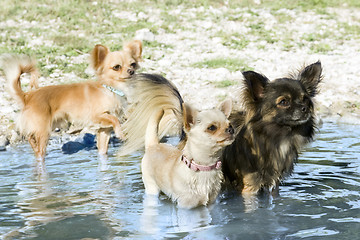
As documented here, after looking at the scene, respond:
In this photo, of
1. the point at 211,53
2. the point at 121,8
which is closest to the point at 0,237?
the point at 211,53

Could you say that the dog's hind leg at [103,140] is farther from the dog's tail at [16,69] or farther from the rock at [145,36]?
the rock at [145,36]

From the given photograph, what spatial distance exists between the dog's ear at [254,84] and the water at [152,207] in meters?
1.02

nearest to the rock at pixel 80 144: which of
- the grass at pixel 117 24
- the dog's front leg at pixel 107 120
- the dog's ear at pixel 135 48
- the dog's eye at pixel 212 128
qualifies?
the dog's front leg at pixel 107 120

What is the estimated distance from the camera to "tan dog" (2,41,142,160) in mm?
8164

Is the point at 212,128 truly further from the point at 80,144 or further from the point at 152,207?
the point at 80,144

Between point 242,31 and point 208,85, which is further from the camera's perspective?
point 242,31

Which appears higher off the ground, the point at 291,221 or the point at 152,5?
the point at 152,5

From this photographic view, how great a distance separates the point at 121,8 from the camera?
53.4ft

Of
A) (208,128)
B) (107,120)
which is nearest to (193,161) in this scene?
(208,128)

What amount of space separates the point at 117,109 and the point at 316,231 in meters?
4.67

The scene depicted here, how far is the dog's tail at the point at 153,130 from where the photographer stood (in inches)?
225

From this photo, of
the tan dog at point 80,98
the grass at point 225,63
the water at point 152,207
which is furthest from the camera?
the grass at point 225,63

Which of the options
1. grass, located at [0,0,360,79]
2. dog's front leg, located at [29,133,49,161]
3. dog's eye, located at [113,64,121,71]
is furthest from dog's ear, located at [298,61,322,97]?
grass, located at [0,0,360,79]

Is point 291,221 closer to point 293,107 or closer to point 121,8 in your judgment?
point 293,107
